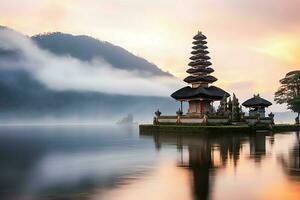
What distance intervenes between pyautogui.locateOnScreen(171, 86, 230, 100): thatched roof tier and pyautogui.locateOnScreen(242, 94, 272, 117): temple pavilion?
9117mm

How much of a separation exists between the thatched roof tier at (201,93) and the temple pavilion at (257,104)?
9.12 meters

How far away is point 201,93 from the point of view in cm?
7931

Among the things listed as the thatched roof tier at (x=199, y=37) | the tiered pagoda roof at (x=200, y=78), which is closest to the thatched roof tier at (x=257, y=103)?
the tiered pagoda roof at (x=200, y=78)

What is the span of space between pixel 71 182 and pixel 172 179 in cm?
484

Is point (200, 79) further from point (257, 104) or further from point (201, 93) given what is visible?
point (257, 104)

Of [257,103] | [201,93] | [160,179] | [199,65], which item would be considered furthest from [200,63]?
[160,179]

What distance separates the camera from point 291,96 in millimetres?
98688

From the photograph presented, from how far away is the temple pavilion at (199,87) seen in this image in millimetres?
80812

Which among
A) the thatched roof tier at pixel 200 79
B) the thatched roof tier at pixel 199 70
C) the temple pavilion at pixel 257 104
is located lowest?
the temple pavilion at pixel 257 104

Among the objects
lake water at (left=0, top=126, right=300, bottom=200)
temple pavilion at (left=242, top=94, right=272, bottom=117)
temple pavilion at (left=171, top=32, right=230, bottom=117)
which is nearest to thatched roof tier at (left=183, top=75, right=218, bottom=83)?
temple pavilion at (left=171, top=32, right=230, bottom=117)

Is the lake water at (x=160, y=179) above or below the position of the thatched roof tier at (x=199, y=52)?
below

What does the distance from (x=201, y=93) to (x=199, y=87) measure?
6.14 metres

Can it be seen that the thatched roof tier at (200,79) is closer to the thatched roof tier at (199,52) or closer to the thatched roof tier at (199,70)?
the thatched roof tier at (199,70)

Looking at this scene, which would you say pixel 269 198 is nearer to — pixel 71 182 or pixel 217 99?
pixel 71 182
